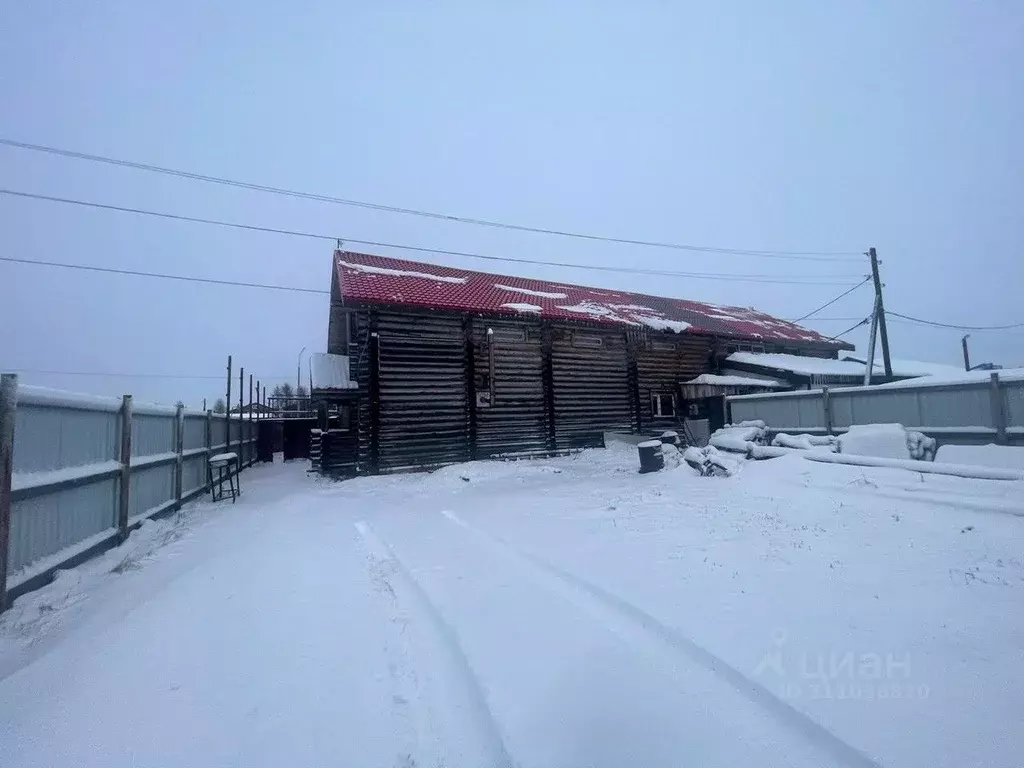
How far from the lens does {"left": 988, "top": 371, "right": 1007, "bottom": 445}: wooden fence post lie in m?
9.59

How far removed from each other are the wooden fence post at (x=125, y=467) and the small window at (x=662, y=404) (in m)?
17.6

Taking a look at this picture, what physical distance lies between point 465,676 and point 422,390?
13.0 m

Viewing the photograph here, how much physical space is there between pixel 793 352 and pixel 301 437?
89.0ft

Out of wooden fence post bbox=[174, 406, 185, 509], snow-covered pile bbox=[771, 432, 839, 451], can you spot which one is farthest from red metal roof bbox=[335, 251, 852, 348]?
snow-covered pile bbox=[771, 432, 839, 451]

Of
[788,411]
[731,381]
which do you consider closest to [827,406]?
[788,411]

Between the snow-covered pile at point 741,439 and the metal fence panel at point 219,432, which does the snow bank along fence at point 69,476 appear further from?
the snow-covered pile at point 741,439

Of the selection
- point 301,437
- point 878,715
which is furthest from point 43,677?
point 301,437

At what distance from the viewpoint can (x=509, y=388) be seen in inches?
692

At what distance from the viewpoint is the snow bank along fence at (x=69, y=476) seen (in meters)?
4.27

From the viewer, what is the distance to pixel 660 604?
434 cm

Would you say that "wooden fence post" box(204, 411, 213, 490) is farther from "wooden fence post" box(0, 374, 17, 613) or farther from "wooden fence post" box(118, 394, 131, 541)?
"wooden fence post" box(0, 374, 17, 613)

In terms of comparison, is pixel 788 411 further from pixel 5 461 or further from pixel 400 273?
pixel 5 461

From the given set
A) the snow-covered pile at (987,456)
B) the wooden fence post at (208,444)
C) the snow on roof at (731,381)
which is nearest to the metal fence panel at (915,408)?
the snow-covered pile at (987,456)

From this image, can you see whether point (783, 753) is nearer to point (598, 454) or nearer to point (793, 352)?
point (598, 454)
